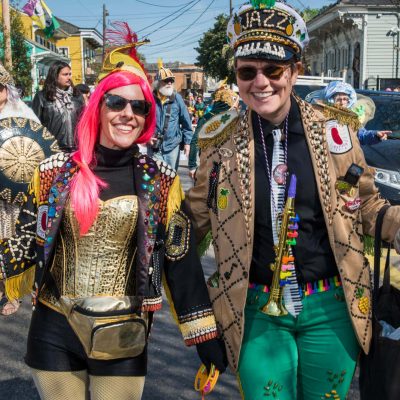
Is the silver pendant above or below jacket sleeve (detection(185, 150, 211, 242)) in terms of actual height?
above

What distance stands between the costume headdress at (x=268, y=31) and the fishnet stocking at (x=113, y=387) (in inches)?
52.1

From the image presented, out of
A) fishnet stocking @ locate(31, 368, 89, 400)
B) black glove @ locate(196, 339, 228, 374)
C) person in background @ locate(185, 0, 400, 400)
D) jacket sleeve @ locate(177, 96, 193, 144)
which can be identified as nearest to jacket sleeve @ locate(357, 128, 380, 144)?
jacket sleeve @ locate(177, 96, 193, 144)

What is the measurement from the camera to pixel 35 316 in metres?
2.27

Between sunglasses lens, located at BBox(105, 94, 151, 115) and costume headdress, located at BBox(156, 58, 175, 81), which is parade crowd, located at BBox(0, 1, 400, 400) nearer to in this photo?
sunglasses lens, located at BBox(105, 94, 151, 115)

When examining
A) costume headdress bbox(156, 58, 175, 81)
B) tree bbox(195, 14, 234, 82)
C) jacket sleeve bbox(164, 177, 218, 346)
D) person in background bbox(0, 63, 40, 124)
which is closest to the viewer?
jacket sleeve bbox(164, 177, 218, 346)

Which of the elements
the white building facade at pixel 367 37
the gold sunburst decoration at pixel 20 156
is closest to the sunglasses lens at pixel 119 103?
the gold sunburst decoration at pixel 20 156

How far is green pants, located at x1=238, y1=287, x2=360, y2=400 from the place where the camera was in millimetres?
2170

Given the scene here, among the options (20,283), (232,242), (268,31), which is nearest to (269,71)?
(268,31)

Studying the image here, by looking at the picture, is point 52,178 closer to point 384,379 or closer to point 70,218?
point 70,218

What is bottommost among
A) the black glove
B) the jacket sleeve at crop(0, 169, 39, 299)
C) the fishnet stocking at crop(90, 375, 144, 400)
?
the fishnet stocking at crop(90, 375, 144, 400)

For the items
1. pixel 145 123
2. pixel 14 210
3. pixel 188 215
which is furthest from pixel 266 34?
pixel 14 210

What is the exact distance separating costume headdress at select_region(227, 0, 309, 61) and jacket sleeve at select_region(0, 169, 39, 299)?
3.25 ft

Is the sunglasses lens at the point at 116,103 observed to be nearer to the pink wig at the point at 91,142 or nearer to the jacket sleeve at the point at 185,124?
the pink wig at the point at 91,142

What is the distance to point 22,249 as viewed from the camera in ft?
7.75
